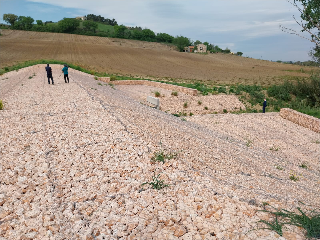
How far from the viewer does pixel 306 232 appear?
344cm

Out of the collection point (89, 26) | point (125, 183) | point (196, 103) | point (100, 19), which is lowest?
point (196, 103)

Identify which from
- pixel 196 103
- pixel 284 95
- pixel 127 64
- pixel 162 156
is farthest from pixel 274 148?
pixel 127 64

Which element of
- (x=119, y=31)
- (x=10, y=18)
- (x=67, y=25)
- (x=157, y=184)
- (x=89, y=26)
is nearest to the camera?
(x=157, y=184)

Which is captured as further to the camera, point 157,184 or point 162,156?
point 162,156

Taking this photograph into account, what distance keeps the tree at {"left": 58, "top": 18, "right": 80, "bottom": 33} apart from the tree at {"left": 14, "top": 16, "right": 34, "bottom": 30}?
415 inches

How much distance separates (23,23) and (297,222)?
11150 cm

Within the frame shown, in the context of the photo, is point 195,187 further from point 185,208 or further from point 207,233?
point 207,233

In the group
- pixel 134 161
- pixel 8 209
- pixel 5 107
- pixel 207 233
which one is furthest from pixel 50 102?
pixel 207 233

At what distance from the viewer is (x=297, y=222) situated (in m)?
3.63

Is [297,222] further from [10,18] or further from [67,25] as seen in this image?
[10,18]

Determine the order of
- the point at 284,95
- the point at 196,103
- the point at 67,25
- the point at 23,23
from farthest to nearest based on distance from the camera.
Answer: the point at 23,23, the point at 67,25, the point at 284,95, the point at 196,103

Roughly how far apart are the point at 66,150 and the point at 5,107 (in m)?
6.49

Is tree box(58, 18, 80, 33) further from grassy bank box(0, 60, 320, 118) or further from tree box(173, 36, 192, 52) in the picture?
grassy bank box(0, 60, 320, 118)

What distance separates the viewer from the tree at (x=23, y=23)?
288 ft
